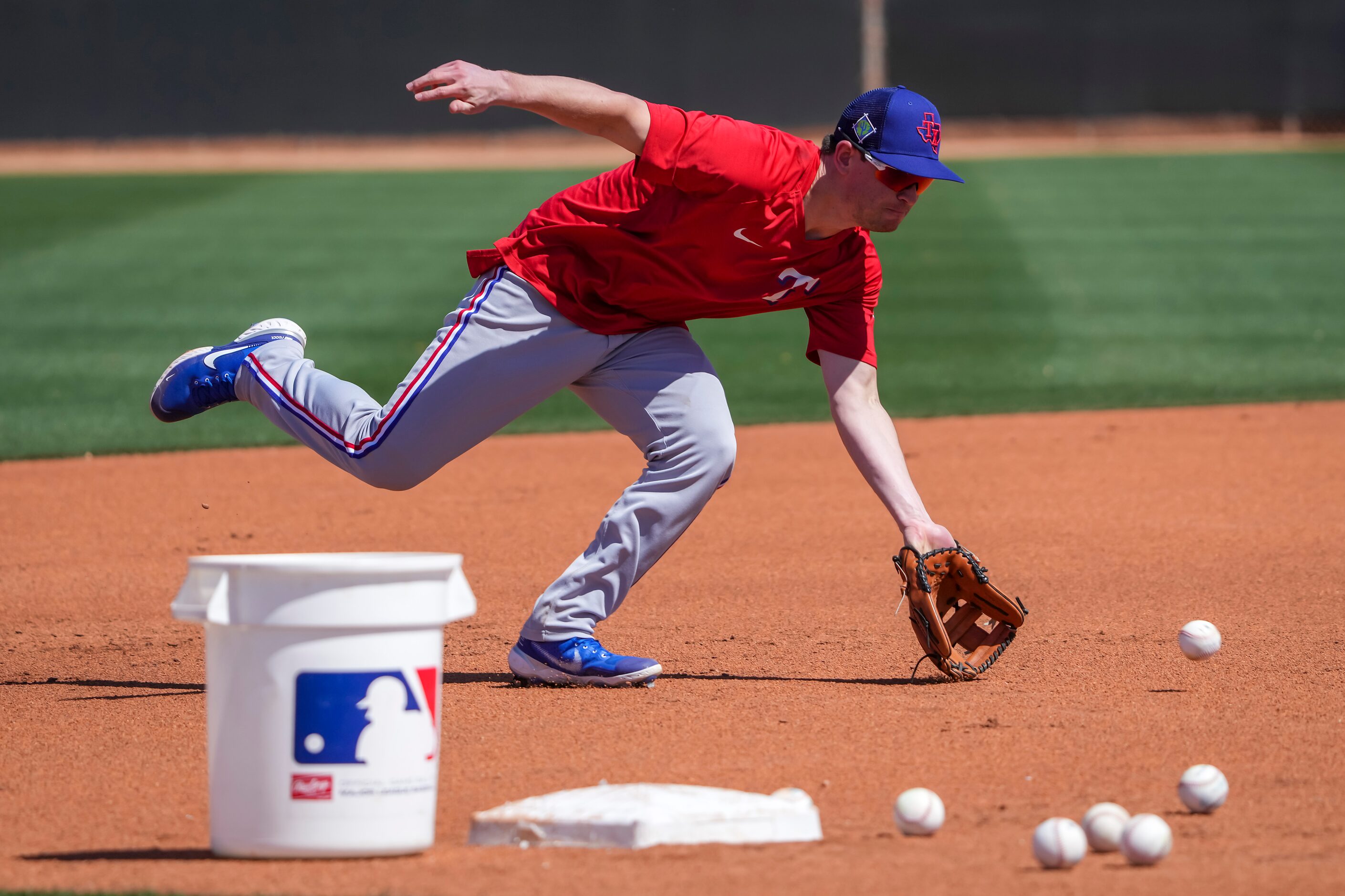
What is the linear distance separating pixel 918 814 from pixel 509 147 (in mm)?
28403

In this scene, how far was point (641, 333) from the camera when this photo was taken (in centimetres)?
426

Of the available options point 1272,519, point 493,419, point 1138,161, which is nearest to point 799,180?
point 493,419

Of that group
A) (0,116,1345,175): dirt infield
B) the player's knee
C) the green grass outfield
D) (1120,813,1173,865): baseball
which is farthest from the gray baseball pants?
(0,116,1345,175): dirt infield

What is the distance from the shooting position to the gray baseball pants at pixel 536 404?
4051 millimetres

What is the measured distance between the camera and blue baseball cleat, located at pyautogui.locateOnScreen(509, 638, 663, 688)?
4.24 meters

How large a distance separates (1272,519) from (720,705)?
3.31 m

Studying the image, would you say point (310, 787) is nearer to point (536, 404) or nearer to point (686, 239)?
point (536, 404)

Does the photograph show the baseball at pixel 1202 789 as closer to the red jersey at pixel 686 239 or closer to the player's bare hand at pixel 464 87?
the red jersey at pixel 686 239

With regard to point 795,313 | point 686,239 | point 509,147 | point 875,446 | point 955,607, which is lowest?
point 509,147

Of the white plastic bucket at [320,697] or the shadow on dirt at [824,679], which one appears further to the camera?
the shadow on dirt at [824,679]

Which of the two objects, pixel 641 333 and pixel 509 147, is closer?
pixel 641 333

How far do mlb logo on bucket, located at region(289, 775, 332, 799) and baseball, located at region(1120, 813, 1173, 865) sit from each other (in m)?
1.46

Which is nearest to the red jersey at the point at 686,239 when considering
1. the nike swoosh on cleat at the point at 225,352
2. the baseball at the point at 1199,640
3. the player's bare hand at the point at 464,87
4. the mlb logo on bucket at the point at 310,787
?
the player's bare hand at the point at 464,87

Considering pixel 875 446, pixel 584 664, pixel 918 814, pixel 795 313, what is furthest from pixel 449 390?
pixel 795 313
